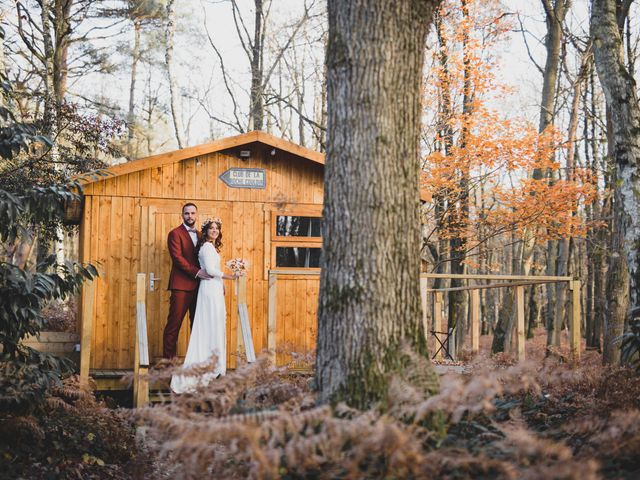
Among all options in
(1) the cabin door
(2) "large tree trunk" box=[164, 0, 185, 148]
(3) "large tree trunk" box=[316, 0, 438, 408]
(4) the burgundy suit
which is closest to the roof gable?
(1) the cabin door

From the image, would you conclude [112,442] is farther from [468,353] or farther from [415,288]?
[468,353]

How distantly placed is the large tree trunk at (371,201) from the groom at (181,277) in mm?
4950

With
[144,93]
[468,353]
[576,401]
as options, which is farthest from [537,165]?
[144,93]

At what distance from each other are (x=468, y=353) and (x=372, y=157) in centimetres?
651

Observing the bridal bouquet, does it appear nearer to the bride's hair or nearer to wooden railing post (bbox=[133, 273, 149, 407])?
the bride's hair

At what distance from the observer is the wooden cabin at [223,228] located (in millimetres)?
9633

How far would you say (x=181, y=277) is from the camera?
28.7 ft

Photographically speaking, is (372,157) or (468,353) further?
(468,353)

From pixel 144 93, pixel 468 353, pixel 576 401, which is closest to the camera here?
pixel 576 401

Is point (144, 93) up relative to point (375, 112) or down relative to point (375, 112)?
up

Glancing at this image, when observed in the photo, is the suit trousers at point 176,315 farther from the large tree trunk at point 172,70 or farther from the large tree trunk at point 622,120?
the large tree trunk at point 172,70

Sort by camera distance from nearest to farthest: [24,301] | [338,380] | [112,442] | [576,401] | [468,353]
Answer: [338,380]
[576,401]
[24,301]
[112,442]
[468,353]

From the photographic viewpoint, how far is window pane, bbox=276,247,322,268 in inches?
408

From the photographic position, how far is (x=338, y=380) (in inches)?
148
